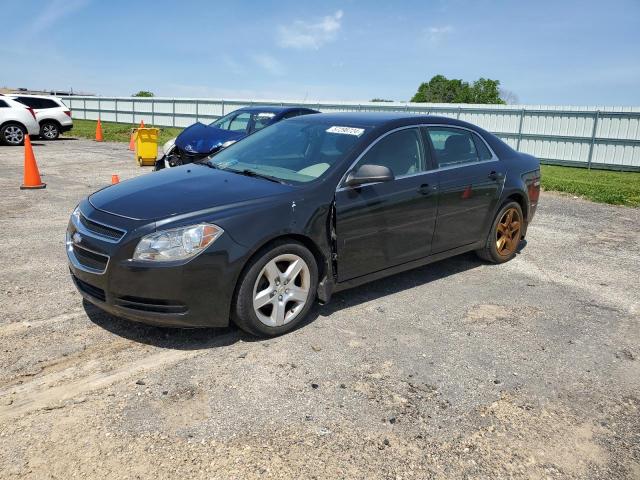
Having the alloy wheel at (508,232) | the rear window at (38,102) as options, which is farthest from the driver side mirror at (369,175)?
the rear window at (38,102)

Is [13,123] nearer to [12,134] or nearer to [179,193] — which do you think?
[12,134]

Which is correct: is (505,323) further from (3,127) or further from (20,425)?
(3,127)

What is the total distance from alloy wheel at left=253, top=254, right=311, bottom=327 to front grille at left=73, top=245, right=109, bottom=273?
39.1 inches

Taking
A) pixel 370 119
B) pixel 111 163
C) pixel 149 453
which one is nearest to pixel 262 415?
pixel 149 453

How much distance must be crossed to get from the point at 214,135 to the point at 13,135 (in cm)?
1148

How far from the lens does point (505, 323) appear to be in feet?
14.2

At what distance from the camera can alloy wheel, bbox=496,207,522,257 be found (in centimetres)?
584

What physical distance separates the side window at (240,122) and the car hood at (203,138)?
1.45ft

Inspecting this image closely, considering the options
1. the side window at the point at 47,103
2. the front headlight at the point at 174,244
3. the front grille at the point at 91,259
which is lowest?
the front grille at the point at 91,259

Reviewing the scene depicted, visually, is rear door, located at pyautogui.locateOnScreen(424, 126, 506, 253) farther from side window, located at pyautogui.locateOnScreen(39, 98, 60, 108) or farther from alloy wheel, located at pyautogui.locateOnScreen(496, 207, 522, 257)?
side window, located at pyautogui.locateOnScreen(39, 98, 60, 108)

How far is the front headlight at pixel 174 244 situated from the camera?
11.2ft

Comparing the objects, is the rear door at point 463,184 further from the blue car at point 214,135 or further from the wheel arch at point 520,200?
the blue car at point 214,135

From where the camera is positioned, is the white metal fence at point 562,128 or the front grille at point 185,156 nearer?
the front grille at point 185,156

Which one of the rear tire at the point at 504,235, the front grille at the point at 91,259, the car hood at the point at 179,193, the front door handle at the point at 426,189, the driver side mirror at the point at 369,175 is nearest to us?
the front grille at the point at 91,259
